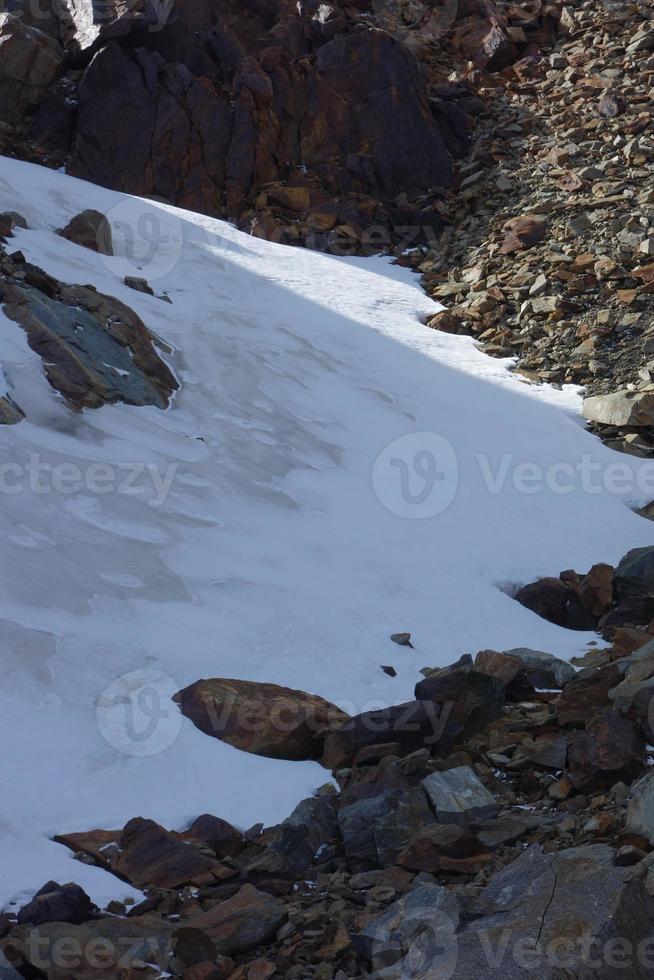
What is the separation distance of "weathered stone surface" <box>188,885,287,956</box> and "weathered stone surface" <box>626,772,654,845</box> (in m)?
1.51

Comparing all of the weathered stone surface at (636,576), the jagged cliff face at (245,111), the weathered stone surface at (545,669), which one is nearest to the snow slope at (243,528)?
the weathered stone surface at (545,669)

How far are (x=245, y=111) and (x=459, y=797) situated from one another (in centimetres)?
1712

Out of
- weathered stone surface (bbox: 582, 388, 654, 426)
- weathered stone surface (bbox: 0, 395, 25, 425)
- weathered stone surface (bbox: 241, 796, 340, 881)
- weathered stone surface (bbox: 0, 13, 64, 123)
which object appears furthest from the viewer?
weathered stone surface (bbox: 0, 13, 64, 123)

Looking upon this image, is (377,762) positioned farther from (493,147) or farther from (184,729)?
(493,147)

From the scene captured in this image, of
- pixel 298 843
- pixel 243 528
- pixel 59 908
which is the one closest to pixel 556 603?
pixel 243 528

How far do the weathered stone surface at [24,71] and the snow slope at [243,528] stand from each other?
435 cm

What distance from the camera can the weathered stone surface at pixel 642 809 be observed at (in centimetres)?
406

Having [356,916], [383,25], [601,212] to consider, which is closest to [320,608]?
[356,916]

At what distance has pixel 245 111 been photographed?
19391mm

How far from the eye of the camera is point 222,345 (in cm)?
1241

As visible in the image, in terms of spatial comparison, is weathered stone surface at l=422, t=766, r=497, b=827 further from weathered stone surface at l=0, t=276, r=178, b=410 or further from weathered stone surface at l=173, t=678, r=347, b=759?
weathered stone surface at l=0, t=276, r=178, b=410

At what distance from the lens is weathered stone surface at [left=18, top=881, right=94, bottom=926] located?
4086mm

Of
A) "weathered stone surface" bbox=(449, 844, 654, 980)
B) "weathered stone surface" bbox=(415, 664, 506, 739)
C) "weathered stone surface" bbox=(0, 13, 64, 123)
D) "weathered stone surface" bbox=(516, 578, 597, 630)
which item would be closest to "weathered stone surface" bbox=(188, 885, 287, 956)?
"weathered stone surface" bbox=(449, 844, 654, 980)

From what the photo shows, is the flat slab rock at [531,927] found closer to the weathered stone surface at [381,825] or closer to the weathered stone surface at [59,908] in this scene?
the weathered stone surface at [381,825]
